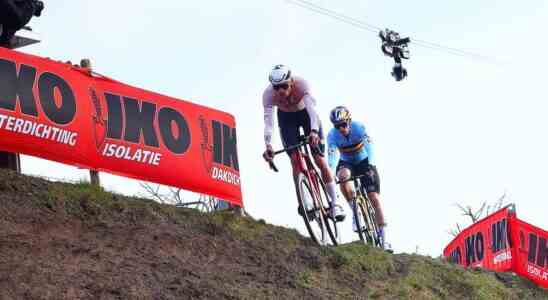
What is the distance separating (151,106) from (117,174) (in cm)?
112

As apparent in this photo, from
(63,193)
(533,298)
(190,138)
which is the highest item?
(190,138)

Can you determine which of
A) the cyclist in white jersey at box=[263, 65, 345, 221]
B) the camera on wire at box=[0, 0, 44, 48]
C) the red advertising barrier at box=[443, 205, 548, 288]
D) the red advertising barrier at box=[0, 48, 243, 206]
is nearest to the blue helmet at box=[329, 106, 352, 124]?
the cyclist in white jersey at box=[263, 65, 345, 221]

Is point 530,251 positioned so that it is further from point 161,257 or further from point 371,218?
point 161,257

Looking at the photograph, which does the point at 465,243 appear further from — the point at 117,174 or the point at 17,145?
the point at 17,145

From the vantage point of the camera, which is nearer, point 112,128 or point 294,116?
point 112,128

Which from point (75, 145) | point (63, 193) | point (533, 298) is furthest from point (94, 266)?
point (533, 298)

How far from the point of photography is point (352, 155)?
15297mm

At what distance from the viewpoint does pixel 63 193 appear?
425 inches

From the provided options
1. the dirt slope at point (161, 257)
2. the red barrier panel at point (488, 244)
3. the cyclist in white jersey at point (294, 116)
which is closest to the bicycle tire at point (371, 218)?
the dirt slope at point (161, 257)

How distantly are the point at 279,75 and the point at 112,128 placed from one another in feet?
8.00

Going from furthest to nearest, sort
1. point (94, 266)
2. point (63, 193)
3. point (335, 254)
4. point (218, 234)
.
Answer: point (335, 254)
point (218, 234)
point (63, 193)
point (94, 266)

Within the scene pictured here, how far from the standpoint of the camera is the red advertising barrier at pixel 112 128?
10859 mm

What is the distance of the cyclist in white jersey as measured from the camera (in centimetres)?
1292

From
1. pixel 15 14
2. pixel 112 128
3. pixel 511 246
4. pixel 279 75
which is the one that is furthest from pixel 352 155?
pixel 15 14
